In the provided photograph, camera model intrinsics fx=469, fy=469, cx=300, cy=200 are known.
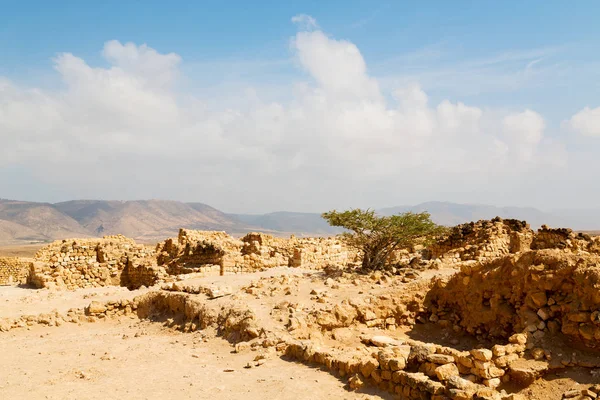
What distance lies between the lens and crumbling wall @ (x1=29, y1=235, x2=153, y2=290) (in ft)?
54.7

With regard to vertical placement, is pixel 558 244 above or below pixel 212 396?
above

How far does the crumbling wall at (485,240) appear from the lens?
15.5 metres

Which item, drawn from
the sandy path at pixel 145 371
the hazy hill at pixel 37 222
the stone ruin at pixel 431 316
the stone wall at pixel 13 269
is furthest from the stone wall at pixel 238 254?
the hazy hill at pixel 37 222

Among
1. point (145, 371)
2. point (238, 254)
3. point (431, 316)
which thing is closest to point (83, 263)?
point (238, 254)

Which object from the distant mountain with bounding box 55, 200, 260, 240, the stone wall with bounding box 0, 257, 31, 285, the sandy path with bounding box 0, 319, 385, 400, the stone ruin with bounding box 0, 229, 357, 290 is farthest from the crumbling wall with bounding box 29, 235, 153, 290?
the distant mountain with bounding box 55, 200, 260, 240

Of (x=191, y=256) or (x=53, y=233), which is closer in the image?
(x=191, y=256)

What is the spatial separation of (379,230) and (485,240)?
5227 mm

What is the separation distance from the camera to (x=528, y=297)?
27.9ft

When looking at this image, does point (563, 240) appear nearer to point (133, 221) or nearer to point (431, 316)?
point (431, 316)

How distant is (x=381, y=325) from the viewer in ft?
32.2

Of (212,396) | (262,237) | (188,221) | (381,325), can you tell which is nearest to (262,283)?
(381,325)

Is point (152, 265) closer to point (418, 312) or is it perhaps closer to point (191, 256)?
point (191, 256)

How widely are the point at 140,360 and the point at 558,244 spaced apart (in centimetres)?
1453

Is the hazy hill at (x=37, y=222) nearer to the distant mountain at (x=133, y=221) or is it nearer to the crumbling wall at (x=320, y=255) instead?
the distant mountain at (x=133, y=221)
